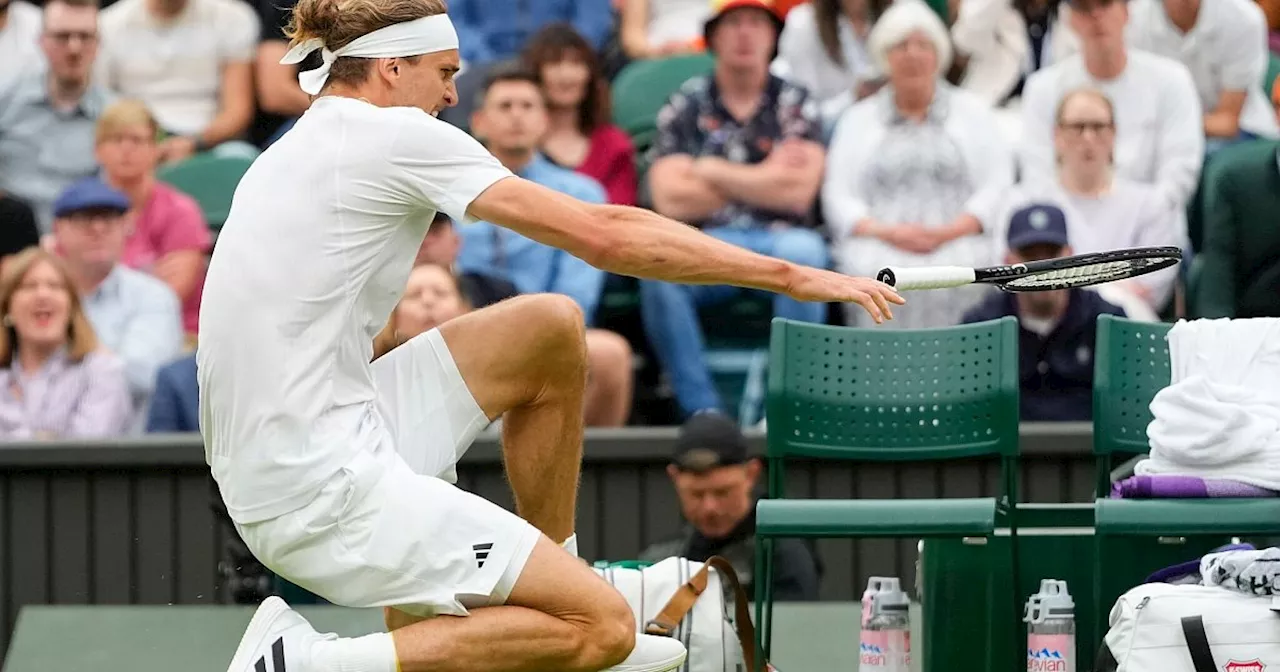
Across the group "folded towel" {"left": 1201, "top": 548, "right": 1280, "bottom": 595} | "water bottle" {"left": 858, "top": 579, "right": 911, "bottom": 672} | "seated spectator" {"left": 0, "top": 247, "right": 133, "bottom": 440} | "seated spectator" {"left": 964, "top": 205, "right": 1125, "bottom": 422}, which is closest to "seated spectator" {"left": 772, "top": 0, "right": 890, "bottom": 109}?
"seated spectator" {"left": 964, "top": 205, "right": 1125, "bottom": 422}

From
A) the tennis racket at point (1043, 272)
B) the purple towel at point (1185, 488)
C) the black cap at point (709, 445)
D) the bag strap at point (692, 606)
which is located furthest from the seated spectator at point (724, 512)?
the tennis racket at point (1043, 272)

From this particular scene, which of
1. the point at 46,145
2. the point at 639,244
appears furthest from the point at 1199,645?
the point at 46,145

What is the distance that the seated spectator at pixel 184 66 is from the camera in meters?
8.80

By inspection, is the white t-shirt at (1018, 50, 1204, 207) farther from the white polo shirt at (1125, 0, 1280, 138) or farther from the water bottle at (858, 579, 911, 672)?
the water bottle at (858, 579, 911, 672)

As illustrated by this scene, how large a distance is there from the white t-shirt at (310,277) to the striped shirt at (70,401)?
3760mm

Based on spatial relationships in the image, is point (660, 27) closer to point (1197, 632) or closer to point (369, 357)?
point (369, 357)

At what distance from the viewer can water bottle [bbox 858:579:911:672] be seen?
17.7 feet

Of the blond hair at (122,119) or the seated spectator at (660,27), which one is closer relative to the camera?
the blond hair at (122,119)

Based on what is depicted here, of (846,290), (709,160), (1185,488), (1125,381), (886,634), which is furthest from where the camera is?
(709,160)

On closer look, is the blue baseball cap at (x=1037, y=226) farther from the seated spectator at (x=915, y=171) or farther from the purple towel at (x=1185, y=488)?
the purple towel at (x=1185, y=488)

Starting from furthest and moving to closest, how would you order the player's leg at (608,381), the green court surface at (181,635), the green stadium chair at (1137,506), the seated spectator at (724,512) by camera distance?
1. the player's leg at (608,381)
2. the seated spectator at (724,512)
3. the green court surface at (181,635)
4. the green stadium chair at (1137,506)

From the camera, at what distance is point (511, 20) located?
890 centimetres

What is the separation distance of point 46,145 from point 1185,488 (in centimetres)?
537

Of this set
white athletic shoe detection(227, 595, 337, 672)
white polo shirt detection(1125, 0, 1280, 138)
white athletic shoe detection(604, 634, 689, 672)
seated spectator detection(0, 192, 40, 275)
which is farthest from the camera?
white polo shirt detection(1125, 0, 1280, 138)
